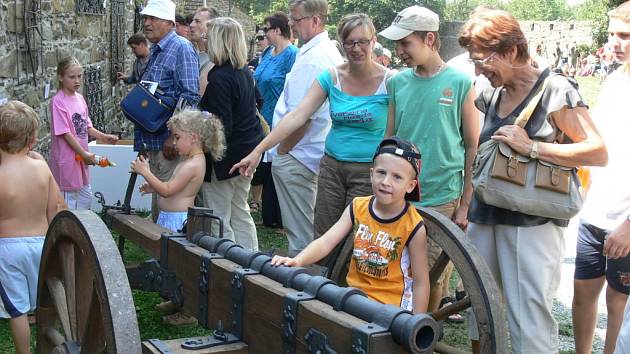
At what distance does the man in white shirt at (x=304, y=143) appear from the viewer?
5.23m

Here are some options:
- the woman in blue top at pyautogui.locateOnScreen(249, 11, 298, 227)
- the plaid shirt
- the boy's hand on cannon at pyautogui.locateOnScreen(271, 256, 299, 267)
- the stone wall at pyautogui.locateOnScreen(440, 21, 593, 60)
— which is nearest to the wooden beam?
the boy's hand on cannon at pyautogui.locateOnScreen(271, 256, 299, 267)

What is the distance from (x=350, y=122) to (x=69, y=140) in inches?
96.8

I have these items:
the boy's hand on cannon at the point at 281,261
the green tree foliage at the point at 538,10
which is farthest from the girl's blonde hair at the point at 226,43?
the green tree foliage at the point at 538,10

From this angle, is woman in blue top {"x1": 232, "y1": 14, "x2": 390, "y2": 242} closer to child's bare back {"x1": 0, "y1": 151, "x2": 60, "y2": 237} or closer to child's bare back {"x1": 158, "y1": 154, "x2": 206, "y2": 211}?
child's bare back {"x1": 158, "y1": 154, "x2": 206, "y2": 211}

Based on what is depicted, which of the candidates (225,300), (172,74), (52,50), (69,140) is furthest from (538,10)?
(225,300)

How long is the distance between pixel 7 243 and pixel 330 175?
171 cm

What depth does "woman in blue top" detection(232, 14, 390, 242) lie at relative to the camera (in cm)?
457

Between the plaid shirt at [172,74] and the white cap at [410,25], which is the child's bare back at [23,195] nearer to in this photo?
the plaid shirt at [172,74]

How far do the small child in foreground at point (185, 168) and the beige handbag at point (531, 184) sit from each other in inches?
82.1

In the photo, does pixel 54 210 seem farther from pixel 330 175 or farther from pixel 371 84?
pixel 371 84

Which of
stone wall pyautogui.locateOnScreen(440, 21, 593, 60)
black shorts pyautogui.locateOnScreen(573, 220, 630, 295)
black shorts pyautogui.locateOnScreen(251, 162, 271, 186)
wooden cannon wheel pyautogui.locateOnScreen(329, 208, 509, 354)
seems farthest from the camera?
stone wall pyautogui.locateOnScreen(440, 21, 593, 60)

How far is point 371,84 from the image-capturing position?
183 inches

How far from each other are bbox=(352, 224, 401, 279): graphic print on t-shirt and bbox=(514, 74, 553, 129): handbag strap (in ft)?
2.21

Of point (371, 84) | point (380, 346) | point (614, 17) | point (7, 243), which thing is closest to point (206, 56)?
point (371, 84)
